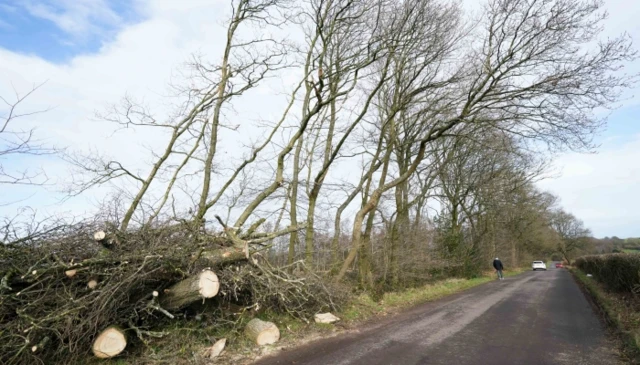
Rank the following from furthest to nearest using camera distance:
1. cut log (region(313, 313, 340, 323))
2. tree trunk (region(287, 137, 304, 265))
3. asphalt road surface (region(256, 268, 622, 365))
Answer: tree trunk (region(287, 137, 304, 265)) → cut log (region(313, 313, 340, 323)) → asphalt road surface (region(256, 268, 622, 365))

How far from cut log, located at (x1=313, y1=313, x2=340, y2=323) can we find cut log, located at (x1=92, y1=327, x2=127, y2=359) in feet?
13.1

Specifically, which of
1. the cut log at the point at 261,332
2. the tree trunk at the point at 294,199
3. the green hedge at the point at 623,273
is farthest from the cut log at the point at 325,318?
Answer: the green hedge at the point at 623,273

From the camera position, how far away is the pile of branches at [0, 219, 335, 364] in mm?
5250

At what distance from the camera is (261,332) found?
6770mm

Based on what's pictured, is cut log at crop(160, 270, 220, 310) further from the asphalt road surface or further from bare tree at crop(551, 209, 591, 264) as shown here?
bare tree at crop(551, 209, 591, 264)

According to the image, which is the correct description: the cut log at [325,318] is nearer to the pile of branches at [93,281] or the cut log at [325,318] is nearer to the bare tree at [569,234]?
the pile of branches at [93,281]

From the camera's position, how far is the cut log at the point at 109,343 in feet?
Answer: 18.0

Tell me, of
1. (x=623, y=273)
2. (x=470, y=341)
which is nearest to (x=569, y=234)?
(x=623, y=273)

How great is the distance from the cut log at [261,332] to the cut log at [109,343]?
2055 millimetres

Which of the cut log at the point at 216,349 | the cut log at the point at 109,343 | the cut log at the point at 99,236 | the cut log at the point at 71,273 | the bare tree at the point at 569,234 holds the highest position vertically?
the bare tree at the point at 569,234

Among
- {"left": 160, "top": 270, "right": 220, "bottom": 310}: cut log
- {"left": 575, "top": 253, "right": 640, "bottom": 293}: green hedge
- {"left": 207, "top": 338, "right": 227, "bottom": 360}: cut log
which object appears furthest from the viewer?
{"left": 575, "top": 253, "right": 640, "bottom": 293}: green hedge

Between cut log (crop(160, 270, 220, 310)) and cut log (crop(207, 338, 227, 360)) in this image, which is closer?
cut log (crop(207, 338, 227, 360))

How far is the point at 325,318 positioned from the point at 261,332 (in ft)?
6.98

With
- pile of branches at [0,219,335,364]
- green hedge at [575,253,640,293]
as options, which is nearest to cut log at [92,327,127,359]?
pile of branches at [0,219,335,364]
